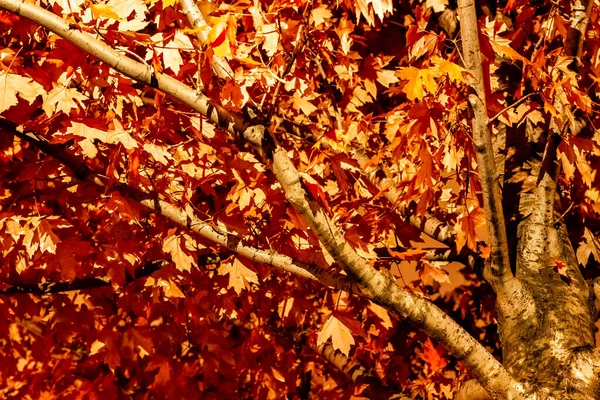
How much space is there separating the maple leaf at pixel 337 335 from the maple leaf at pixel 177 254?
82cm

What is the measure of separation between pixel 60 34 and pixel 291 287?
3219 mm

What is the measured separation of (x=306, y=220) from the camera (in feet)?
7.23

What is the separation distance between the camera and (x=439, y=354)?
496cm

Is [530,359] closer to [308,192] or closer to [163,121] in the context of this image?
[308,192]

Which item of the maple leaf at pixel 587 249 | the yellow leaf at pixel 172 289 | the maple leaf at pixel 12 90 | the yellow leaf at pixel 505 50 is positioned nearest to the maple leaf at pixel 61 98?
the maple leaf at pixel 12 90

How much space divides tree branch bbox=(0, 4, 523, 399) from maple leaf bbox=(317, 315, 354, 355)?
597mm

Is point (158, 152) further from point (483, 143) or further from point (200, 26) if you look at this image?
point (483, 143)

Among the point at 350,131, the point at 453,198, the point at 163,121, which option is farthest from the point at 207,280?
the point at 453,198

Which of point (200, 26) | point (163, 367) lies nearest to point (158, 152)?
point (200, 26)

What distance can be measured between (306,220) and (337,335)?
1.02 metres

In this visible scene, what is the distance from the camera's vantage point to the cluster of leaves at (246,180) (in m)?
2.79

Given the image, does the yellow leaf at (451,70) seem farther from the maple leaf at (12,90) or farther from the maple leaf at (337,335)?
the maple leaf at (12,90)

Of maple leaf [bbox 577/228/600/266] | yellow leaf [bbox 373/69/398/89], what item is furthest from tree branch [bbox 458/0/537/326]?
yellow leaf [bbox 373/69/398/89]

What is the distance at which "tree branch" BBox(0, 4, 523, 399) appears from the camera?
2080 mm
